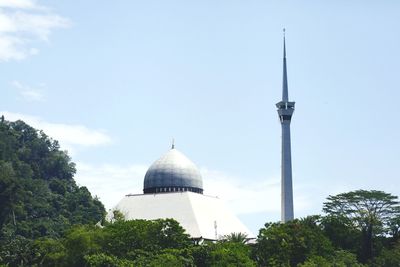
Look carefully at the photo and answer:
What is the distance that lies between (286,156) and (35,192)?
188 feet

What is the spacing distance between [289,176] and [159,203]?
22625mm

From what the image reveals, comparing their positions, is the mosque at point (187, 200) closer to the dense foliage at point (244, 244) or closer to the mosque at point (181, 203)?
the mosque at point (181, 203)

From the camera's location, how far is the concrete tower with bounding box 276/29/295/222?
399 feet

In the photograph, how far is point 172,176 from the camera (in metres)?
115

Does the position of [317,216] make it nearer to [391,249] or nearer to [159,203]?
[391,249]

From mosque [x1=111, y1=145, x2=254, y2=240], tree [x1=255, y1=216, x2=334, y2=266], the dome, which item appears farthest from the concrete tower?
tree [x1=255, y1=216, x2=334, y2=266]

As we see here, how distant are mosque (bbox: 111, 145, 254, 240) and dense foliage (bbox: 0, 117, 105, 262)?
11048 millimetres

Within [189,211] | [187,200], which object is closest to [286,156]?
[187,200]

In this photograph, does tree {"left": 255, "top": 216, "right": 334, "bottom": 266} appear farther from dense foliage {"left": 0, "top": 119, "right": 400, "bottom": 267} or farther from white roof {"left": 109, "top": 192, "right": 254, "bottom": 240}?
white roof {"left": 109, "top": 192, "right": 254, "bottom": 240}

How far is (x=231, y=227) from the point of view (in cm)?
10881

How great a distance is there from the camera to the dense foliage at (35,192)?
13938 centimetres

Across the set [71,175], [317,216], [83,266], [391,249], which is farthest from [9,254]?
[71,175]

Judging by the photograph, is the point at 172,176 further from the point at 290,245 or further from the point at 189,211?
the point at 290,245

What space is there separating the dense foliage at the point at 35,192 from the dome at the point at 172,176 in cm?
1093
